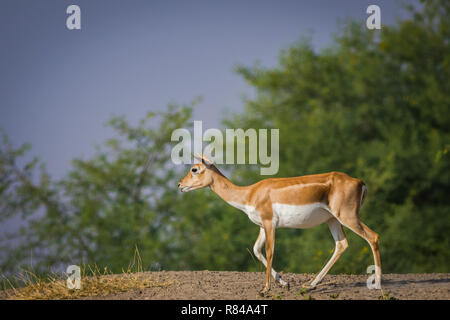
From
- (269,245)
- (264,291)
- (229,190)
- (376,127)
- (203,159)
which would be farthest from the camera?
(376,127)

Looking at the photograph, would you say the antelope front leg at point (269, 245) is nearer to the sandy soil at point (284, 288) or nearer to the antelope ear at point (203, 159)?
the sandy soil at point (284, 288)

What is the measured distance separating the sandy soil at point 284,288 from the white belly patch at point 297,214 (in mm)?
969

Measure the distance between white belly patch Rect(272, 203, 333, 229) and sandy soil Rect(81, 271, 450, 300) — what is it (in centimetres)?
97

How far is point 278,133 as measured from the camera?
17.8 m

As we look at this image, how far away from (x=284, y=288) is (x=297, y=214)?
3.82ft

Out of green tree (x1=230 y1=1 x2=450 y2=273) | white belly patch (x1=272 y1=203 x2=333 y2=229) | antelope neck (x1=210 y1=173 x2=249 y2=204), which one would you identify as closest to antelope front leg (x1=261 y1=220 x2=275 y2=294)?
white belly patch (x1=272 y1=203 x2=333 y2=229)

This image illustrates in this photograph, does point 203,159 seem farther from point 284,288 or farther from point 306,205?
point 284,288

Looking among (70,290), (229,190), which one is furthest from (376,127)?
(70,290)

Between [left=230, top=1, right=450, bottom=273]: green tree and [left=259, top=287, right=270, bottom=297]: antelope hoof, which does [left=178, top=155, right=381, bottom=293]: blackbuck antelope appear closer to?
[left=259, top=287, right=270, bottom=297]: antelope hoof

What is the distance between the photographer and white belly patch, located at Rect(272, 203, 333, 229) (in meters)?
7.21

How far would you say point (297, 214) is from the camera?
7223 mm

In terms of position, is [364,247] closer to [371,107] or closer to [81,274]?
[371,107]

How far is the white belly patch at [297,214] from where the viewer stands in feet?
23.7
